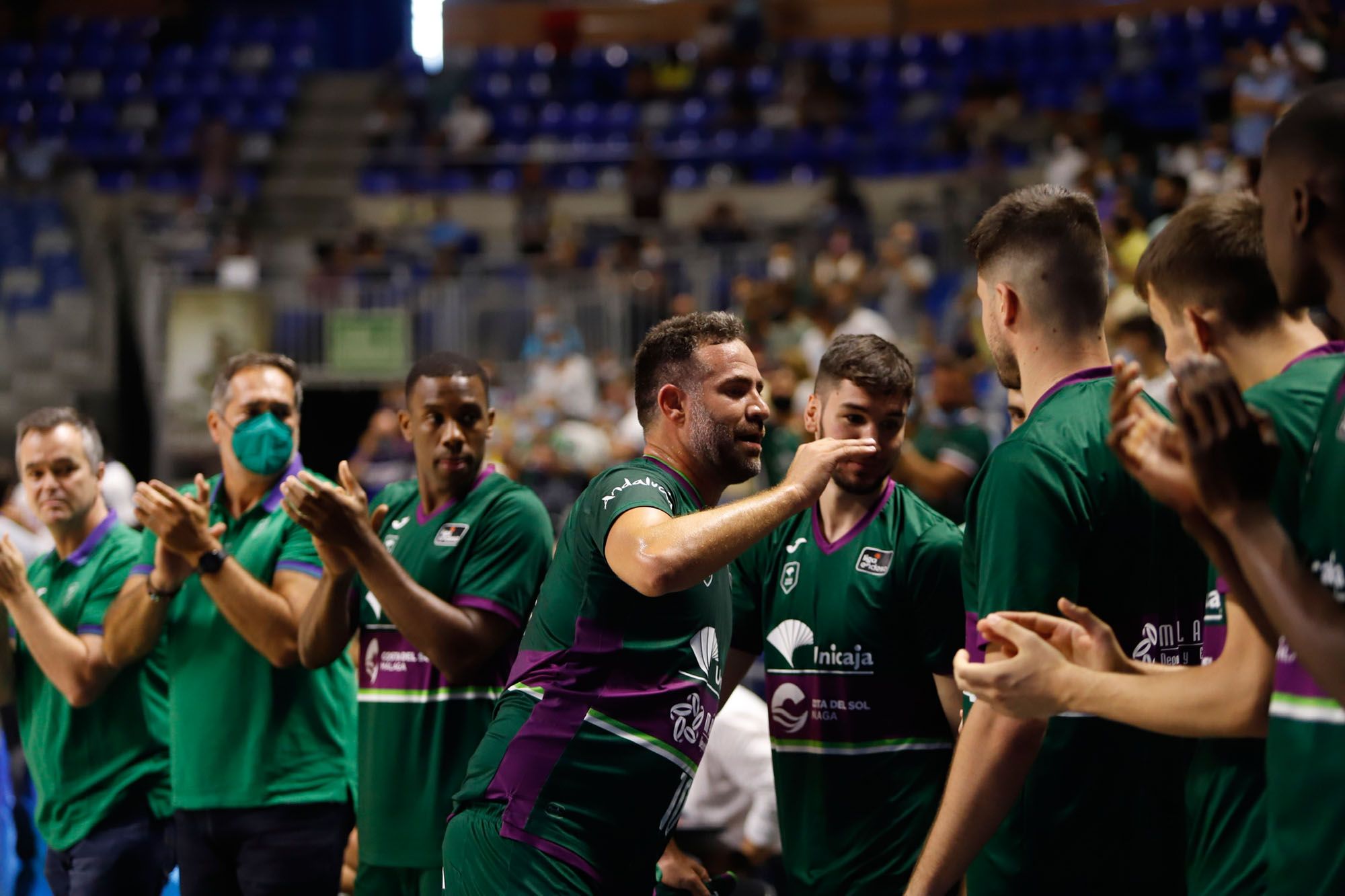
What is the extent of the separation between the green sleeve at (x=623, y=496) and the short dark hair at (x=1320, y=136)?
61.7 inches

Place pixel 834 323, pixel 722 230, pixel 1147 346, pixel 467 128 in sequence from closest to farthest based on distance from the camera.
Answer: pixel 1147 346, pixel 834 323, pixel 722 230, pixel 467 128

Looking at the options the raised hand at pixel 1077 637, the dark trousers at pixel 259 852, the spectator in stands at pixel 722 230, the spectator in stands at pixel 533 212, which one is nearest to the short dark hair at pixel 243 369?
the dark trousers at pixel 259 852

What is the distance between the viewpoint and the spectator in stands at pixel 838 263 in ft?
44.0

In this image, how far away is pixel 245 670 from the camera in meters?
4.55

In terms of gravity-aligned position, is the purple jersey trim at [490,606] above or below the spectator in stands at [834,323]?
below

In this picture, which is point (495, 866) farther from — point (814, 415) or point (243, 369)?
point (243, 369)

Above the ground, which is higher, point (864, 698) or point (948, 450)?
point (948, 450)

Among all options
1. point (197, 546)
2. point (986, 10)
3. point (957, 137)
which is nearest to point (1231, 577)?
point (197, 546)

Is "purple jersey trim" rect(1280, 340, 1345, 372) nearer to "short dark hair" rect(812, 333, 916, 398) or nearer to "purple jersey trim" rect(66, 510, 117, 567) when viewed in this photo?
"short dark hair" rect(812, 333, 916, 398)

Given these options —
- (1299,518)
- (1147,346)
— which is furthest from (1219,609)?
(1147,346)

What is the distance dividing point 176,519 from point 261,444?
0.50 meters

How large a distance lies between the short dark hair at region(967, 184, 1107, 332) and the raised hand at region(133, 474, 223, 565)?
2725mm

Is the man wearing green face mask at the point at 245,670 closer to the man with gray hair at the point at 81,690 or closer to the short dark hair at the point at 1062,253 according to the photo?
the man with gray hair at the point at 81,690

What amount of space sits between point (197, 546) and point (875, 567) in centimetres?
221
